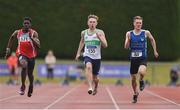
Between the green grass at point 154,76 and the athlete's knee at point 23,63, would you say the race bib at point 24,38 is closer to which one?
the athlete's knee at point 23,63

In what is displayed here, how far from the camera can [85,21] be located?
140ft

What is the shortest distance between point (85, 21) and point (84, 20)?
95 mm

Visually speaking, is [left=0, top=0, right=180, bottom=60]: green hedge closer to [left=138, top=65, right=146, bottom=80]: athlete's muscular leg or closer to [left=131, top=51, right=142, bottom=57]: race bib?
[left=131, top=51, right=142, bottom=57]: race bib

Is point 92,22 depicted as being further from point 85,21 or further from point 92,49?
point 85,21

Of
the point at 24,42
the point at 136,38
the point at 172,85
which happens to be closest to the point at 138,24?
the point at 136,38

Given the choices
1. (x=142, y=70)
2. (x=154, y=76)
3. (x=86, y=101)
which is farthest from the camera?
(x=154, y=76)

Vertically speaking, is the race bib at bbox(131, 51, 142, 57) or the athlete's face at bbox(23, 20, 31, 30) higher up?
the athlete's face at bbox(23, 20, 31, 30)

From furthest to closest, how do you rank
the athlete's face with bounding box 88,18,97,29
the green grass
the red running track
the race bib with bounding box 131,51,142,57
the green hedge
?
the green hedge → the green grass → the race bib with bounding box 131,51,142,57 → the athlete's face with bounding box 88,18,97,29 → the red running track

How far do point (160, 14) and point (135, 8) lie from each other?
1761mm

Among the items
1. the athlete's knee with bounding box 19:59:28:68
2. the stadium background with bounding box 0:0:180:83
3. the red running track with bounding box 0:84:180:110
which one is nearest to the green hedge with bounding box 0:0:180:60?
the stadium background with bounding box 0:0:180:83

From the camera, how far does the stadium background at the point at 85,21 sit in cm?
4253

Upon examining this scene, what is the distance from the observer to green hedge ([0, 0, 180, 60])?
42.5 metres

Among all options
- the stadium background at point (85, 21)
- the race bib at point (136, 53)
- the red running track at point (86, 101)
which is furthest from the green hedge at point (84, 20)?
the race bib at point (136, 53)

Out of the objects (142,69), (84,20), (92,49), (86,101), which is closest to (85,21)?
(84,20)
